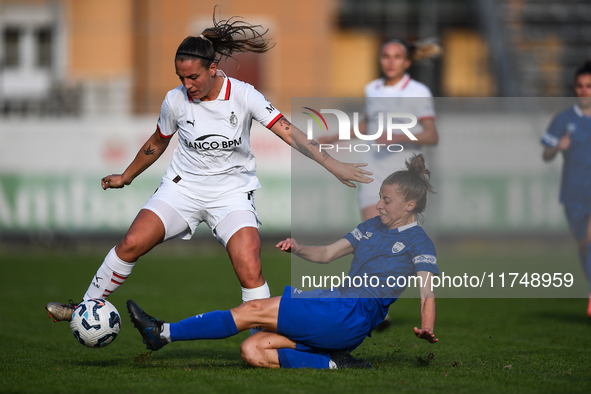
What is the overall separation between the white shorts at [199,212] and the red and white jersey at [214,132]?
0.19 ft

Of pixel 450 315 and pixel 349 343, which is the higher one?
pixel 349 343

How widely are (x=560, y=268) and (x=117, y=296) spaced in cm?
466

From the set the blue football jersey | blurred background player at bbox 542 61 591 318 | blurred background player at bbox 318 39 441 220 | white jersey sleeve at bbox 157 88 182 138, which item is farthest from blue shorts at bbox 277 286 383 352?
blurred background player at bbox 542 61 591 318

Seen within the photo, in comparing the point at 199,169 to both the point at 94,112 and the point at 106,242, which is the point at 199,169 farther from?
the point at 94,112

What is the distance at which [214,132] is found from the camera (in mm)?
4777

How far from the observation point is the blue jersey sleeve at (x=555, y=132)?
6.73 metres

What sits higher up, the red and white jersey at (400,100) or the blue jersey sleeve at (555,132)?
the red and white jersey at (400,100)

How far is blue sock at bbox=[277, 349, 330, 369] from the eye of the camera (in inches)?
175

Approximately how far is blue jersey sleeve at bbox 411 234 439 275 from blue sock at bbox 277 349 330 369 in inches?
31.4

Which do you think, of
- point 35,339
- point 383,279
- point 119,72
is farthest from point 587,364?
point 119,72

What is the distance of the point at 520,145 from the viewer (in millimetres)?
10203

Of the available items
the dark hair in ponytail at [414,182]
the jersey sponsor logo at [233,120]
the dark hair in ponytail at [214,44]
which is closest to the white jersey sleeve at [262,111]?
the jersey sponsor logo at [233,120]

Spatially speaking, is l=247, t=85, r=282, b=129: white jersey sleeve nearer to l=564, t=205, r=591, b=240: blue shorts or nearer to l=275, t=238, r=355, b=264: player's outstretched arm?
l=275, t=238, r=355, b=264: player's outstretched arm

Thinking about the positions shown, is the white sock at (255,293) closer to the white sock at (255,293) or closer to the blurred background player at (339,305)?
the white sock at (255,293)
